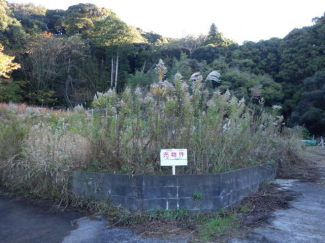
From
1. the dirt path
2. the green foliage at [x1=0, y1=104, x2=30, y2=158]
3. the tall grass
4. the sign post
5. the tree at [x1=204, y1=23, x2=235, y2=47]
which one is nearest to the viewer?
the dirt path

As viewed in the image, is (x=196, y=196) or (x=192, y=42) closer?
(x=196, y=196)

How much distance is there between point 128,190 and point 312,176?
5.64 m

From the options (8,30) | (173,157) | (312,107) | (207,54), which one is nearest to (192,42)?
(207,54)

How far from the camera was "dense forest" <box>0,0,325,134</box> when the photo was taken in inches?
1027

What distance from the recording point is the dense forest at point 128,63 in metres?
26.1

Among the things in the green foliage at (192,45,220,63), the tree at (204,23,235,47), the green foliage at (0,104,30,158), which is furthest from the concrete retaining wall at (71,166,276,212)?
the tree at (204,23,235,47)

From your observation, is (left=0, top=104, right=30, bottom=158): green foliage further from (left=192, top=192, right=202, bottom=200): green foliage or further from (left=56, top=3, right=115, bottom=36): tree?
(left=56, top=3, right=115, bottom=36): tree

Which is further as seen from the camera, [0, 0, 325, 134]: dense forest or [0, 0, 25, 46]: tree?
[0, 0, 25, 46]: tree

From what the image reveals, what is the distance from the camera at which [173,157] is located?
195 inches

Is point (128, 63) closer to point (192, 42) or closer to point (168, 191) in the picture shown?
point (192, 42)

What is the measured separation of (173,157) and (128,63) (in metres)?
29.1

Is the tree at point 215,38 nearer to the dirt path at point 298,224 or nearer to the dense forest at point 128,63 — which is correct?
the dense forest at point 128,63

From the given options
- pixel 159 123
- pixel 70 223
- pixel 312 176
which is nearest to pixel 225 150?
pixel 159 123

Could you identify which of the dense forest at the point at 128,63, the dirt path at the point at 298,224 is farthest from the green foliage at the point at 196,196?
the dense forest at the point at 128,63
